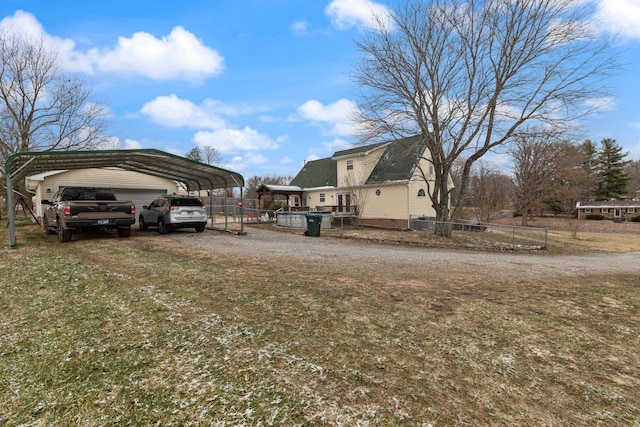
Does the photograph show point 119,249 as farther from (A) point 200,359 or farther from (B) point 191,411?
(B) point 191,411

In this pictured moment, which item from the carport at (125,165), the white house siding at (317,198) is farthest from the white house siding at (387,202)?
A: the carport at (125,165)

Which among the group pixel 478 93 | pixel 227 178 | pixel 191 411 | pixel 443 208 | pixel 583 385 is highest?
pixel 478 93

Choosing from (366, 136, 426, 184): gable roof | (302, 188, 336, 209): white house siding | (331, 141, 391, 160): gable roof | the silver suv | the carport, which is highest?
(331, 141, 391, 160): gable roof

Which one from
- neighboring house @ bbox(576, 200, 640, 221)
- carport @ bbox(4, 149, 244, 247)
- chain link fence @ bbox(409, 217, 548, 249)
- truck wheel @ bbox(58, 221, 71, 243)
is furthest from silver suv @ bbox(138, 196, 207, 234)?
neighboring house @ bbox(576, 200, 640, 221)

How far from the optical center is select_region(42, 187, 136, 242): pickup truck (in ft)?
32.5

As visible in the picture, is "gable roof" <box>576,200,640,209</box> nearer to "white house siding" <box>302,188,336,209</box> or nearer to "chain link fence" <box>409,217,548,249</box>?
"chain link fence" <box>409,217,548,249</box>

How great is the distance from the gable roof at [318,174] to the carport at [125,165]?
12796 millimetres

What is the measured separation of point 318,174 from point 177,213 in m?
18.0

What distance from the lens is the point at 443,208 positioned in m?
17.2

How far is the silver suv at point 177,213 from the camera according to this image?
1288 centimetres

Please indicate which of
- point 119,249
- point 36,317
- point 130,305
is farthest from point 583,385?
point 119,249

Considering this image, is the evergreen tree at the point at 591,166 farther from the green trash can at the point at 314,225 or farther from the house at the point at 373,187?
the green trash can at the point at 314,225

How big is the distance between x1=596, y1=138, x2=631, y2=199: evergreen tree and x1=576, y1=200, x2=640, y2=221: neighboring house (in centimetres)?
230

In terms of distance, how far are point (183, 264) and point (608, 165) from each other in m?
61.8
